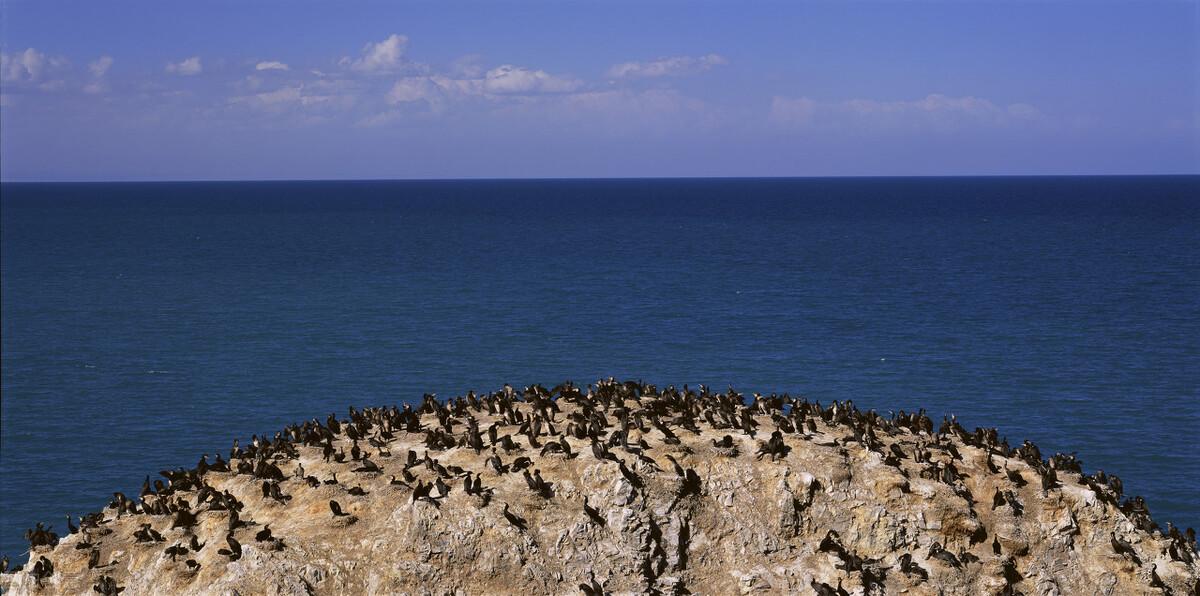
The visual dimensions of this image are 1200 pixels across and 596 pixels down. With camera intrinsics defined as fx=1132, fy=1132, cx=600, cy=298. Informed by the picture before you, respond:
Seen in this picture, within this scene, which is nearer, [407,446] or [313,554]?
[313,554]

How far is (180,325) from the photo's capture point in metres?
123

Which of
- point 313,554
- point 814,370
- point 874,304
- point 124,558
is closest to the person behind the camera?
point 313,554

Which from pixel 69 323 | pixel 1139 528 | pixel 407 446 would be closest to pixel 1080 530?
pixel 1139 528

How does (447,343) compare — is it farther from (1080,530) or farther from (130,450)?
(1080,530)

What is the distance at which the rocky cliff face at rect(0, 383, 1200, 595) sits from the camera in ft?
92.7

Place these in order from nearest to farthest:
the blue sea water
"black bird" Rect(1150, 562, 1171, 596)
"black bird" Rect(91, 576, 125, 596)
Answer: "black bird" Rect(91, 576, 125, 596) < "black bird" Rect(1150, 562, 1171, 596) < the blue sea water

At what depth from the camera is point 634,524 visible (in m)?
29.3

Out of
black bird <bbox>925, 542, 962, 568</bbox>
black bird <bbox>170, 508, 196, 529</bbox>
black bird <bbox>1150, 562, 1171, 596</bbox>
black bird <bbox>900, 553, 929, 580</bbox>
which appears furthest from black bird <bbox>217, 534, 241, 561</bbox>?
black bird <bbox>1150, 562, 1171, 596</bbox>

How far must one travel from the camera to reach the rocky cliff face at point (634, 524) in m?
28.2

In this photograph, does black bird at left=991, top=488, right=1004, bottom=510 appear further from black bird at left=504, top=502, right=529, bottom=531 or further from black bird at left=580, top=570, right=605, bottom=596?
black bird at left=504, top=502, right=529, bottom=531

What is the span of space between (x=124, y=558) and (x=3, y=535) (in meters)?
34.3

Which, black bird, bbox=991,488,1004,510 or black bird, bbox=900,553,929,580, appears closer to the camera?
black bird, bbox=900,553,929,580

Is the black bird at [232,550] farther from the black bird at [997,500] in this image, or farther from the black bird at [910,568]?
the black bird at [997,500]

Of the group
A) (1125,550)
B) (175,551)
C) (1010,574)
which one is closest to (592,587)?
(175,551)
